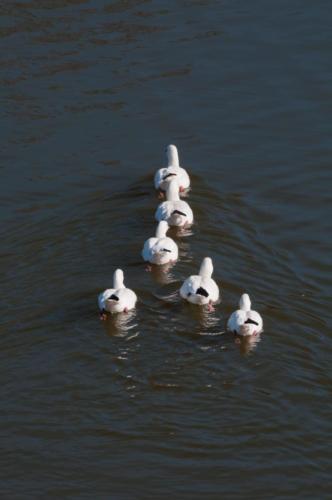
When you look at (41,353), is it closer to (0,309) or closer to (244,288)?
(0,309)

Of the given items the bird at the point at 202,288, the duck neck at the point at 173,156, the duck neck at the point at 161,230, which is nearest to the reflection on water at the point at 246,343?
the bird at the point at 202,288

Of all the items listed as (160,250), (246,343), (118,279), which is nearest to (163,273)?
(160,250)

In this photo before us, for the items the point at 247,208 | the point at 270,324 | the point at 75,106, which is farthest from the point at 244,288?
the point at 75,106

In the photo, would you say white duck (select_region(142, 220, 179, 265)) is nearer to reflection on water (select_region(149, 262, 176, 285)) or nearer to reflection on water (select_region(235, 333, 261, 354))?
reflection on water (select_region(149, 262, 176, 285))

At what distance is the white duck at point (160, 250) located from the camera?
21.0 metres

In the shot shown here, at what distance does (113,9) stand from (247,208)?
10215mm

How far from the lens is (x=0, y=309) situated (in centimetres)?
2017

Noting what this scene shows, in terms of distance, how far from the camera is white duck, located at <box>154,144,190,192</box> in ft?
77.5

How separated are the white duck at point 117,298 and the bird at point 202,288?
852 millimetres

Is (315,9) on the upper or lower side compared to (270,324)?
upper

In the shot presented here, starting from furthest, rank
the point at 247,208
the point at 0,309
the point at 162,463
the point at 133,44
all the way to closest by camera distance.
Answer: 1. the point at 133,44
2. the point at 247,208
3. the point at 0,309
4. the point at 162,463

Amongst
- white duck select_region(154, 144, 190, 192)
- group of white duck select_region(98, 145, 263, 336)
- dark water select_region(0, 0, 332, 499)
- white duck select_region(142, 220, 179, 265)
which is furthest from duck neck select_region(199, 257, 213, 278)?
white duck select_region(154, 144, 190, 192)

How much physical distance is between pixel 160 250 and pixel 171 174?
299 centimetres

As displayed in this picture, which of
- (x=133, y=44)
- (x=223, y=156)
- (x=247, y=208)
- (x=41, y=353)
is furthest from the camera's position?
(x=133, y=44)
